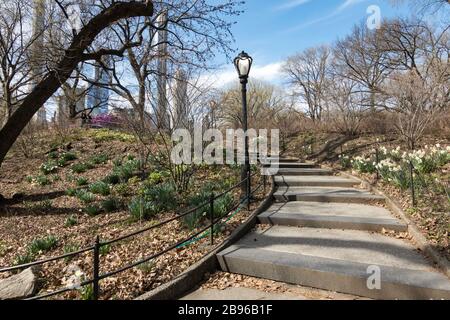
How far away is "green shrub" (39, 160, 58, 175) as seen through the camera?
1026 centimetres

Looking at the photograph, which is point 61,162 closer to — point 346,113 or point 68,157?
point 68,157

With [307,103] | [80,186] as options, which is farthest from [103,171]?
[307,103]

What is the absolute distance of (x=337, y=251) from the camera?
12.7 feet

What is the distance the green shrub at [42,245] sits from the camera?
4.61 meters

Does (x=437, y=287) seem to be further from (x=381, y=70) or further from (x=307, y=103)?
(x=307, y=103)

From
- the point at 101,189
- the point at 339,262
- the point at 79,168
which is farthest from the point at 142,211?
the point at 79,168

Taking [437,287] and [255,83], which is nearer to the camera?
[437,287]

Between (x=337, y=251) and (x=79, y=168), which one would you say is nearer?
(x=337, y=251)

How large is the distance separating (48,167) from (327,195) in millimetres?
9186

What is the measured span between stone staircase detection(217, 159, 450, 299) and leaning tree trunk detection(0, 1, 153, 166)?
18.5 ft

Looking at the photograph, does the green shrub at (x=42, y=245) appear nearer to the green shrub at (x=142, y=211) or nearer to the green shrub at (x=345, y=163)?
the green shrub at (x=142, y=211)

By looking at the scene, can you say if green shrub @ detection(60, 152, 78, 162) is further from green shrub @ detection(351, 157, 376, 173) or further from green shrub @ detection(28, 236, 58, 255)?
green shrub @ detection(351, 157, 376, 173)

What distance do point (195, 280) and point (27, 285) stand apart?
74.8 inches

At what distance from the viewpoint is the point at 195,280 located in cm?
347
